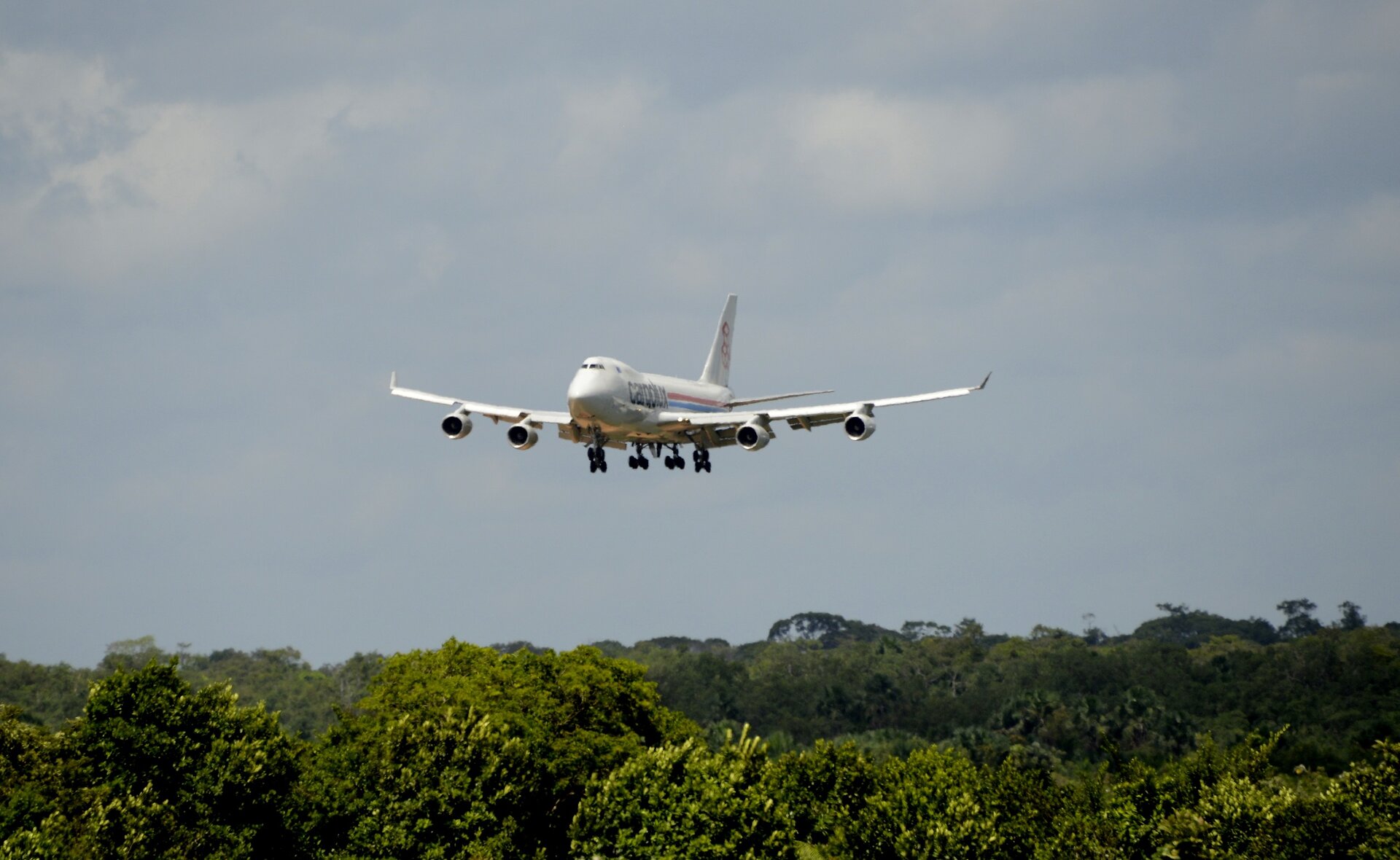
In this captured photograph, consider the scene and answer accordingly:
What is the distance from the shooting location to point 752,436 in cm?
6406

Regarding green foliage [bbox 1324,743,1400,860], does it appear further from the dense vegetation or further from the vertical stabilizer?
the vertical stabilizer

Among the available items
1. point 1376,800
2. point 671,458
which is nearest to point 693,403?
point 671,458

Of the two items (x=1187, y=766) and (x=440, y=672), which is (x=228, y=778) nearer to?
(x=440, y=672)

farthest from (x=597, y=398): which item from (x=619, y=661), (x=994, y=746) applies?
(x=994, y=746)

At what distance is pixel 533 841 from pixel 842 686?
122 meters

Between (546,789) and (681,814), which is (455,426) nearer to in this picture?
(546,789)

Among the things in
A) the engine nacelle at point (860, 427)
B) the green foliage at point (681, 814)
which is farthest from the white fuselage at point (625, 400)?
the green foliage at point (681, 814)

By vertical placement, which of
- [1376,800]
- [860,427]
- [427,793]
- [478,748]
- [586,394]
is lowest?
[1376,800]

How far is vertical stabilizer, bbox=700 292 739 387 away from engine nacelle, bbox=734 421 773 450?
60.4 feet

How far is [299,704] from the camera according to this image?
171375 mm

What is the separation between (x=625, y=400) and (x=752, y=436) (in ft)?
18.5

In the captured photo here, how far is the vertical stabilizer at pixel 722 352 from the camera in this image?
84.9 meters

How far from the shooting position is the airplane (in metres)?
60.8

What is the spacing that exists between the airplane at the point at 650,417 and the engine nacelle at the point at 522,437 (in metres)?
0.03
